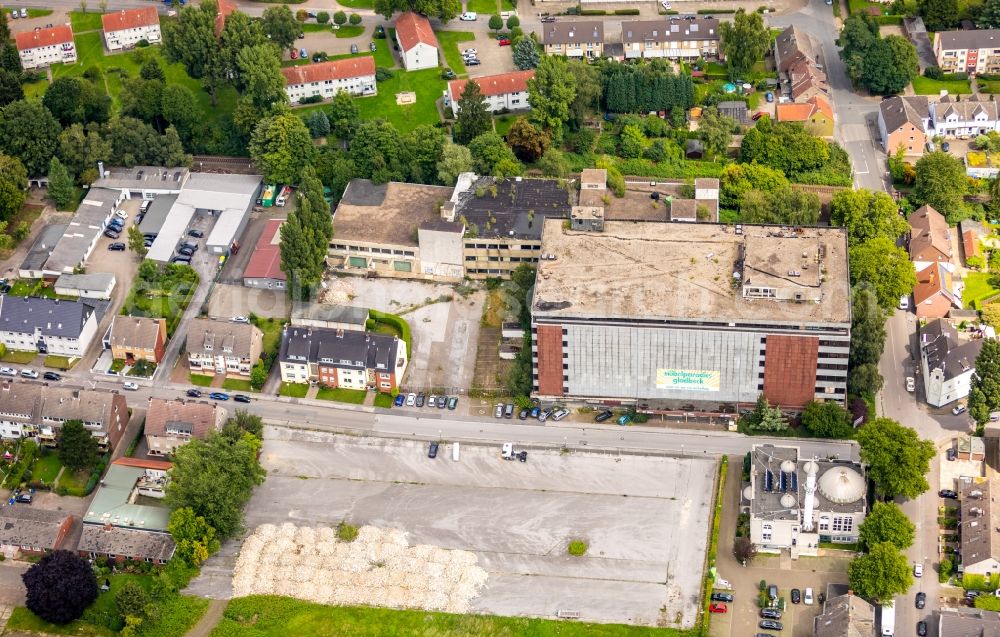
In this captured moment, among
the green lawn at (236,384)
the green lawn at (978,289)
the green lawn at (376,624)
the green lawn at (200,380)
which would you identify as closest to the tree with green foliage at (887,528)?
the green lawn at (376,624)

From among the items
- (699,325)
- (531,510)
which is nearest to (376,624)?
(531,510)

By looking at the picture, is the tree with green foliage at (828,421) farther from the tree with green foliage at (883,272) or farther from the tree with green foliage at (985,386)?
the tree with green foliage at (883,272)

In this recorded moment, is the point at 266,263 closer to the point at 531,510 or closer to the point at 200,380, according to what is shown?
the point at 200,380

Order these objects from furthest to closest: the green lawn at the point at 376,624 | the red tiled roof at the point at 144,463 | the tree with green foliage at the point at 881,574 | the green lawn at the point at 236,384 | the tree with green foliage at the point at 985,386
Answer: the green lawn at the point at 236,384 < the tree with green foliage at the point at 985,386 < the red tiled roof at the point at 144,463 < the green lawn at the point at 376,624 < the tree with green foliage at the point at 881,574

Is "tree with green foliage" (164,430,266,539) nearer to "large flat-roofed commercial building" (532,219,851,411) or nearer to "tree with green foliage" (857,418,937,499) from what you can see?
"large flat-roofed commercial building" (532,219,851,411)

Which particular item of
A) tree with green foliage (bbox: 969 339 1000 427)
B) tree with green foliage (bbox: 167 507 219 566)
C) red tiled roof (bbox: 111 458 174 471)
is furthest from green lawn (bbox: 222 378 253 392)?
tree with green foliage (bbox: 969 339 1000 427)

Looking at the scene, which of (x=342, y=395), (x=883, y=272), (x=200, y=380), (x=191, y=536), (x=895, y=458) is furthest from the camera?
(x=883, y=272)

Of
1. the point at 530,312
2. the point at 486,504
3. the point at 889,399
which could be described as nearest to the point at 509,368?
the point at 530,312
